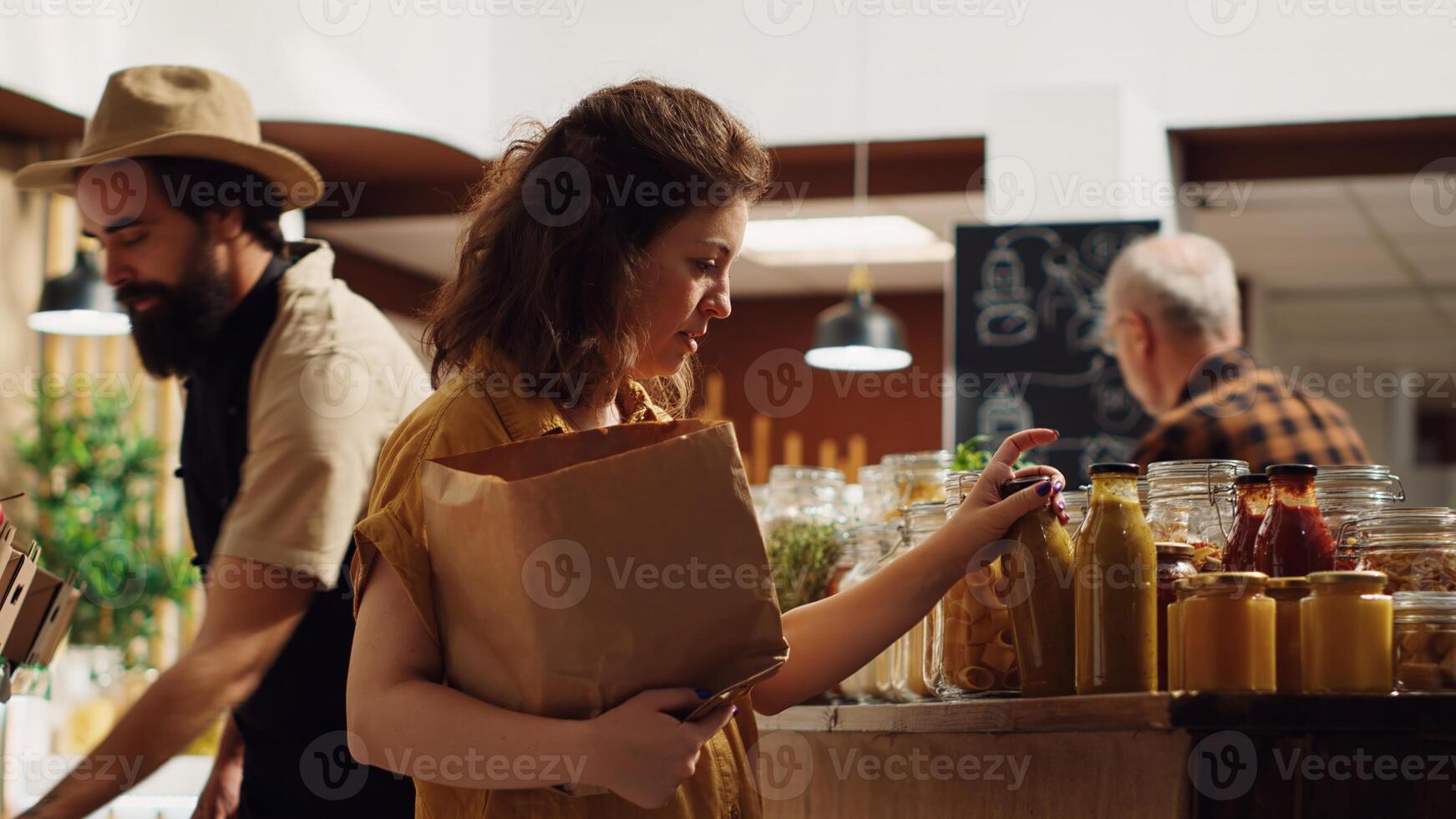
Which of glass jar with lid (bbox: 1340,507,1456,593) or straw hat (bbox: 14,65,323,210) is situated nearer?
glass jar with lid (bbox: 1340,507,1456,593)

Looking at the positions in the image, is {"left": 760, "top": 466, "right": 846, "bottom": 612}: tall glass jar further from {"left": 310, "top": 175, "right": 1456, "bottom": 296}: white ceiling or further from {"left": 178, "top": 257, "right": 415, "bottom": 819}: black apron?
{"left": 310, "top": 175, "right": 1456, "bottom": 296}: white ceiling

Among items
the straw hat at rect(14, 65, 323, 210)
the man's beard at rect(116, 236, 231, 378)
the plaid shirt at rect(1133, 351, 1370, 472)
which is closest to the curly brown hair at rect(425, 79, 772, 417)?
the man's beard at rect(116, 236, 231, 378)

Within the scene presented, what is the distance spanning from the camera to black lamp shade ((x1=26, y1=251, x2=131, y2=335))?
15.7 feet

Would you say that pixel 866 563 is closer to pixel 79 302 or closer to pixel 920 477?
pixel 920 477

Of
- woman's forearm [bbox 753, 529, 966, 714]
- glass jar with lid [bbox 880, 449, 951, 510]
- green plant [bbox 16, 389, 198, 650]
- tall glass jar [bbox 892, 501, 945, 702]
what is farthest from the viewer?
green plant [bbox 16, 389, 198, 650]

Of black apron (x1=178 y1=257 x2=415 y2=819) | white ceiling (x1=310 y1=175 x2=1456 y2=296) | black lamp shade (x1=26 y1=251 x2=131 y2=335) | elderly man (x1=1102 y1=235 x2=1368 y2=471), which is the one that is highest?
white ceiling (x1=310 y1=175 x2=1456 y2=296)

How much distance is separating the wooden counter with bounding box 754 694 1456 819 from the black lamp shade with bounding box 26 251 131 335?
3929mm

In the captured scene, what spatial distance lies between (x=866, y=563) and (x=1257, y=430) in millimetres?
1362

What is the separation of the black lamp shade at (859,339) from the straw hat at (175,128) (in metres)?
3.46

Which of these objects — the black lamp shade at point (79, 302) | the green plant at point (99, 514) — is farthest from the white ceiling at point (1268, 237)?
the black lamp shade at point (79, 302)

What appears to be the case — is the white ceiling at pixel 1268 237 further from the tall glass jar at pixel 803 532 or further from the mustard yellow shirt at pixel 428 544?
the mustard yellow shirt at pixel 428 544

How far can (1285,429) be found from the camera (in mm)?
2906

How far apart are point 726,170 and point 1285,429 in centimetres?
193

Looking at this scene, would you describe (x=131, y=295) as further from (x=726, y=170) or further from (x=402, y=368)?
(x=726, y=170)
